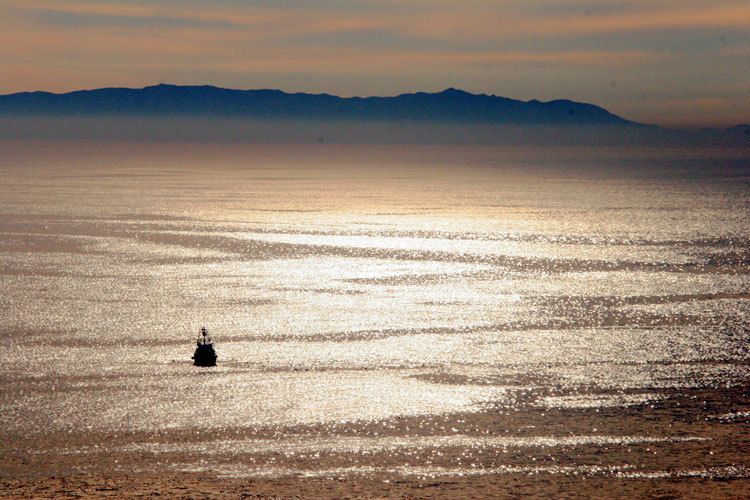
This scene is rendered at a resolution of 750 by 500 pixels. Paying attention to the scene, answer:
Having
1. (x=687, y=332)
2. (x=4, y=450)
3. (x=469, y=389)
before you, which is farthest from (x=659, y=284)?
(x=4, y=450)

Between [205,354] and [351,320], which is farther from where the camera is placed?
[351,320]

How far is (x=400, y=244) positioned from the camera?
6912 centimetres

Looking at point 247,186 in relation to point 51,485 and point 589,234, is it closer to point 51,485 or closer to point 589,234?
point 589,234

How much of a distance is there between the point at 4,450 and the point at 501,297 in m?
27.2

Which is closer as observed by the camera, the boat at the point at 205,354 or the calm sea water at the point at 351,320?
the calm sea water at the point at 351,320

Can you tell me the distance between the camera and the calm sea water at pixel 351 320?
2561 centimetres

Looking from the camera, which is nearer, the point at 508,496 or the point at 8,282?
the point at 508,496

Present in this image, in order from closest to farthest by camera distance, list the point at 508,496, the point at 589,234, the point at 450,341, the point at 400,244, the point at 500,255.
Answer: the point at 508,496, the point at 450,341, the point at 500,255, the point at 400,244, the point at 589,234

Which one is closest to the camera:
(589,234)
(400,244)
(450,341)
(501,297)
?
(450,341)

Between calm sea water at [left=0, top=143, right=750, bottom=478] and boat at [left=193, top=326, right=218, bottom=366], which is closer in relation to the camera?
calm sea water at [left=0, top=143, right=750, bottom=478]

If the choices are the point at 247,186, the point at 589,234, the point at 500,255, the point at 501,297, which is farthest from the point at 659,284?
the point at 247,186

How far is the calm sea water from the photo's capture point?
25609 millimetres

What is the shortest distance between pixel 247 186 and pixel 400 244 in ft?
316

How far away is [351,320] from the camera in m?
38.1
